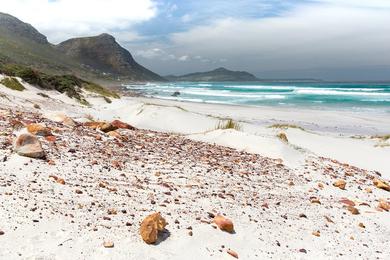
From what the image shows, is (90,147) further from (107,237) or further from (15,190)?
(107,237)

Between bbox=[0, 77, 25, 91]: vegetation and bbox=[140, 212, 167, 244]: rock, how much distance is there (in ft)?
71.7

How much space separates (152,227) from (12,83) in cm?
2272

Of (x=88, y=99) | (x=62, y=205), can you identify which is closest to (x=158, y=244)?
(x=62, y=205)

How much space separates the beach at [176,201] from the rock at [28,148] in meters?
0.12

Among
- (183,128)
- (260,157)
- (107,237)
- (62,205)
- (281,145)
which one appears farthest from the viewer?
(183,128)

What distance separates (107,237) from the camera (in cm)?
540

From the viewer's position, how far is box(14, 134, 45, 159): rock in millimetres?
7375

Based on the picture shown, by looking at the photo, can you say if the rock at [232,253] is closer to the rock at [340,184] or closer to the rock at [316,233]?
the rock at [316,233]

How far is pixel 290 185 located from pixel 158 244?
4342mm

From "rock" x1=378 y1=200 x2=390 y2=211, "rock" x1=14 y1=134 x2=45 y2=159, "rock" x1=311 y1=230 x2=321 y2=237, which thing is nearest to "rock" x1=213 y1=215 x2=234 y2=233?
"rock" x1=311 y1=230 x2=321 y2=237

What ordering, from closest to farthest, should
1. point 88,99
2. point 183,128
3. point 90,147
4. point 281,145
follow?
1. point 90,147
2. point 281,145
3. point 183,128
4. point 88,99

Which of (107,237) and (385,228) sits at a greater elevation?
(107,237)

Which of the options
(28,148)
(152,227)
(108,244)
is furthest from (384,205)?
(28,148)

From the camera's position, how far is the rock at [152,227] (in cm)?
548
